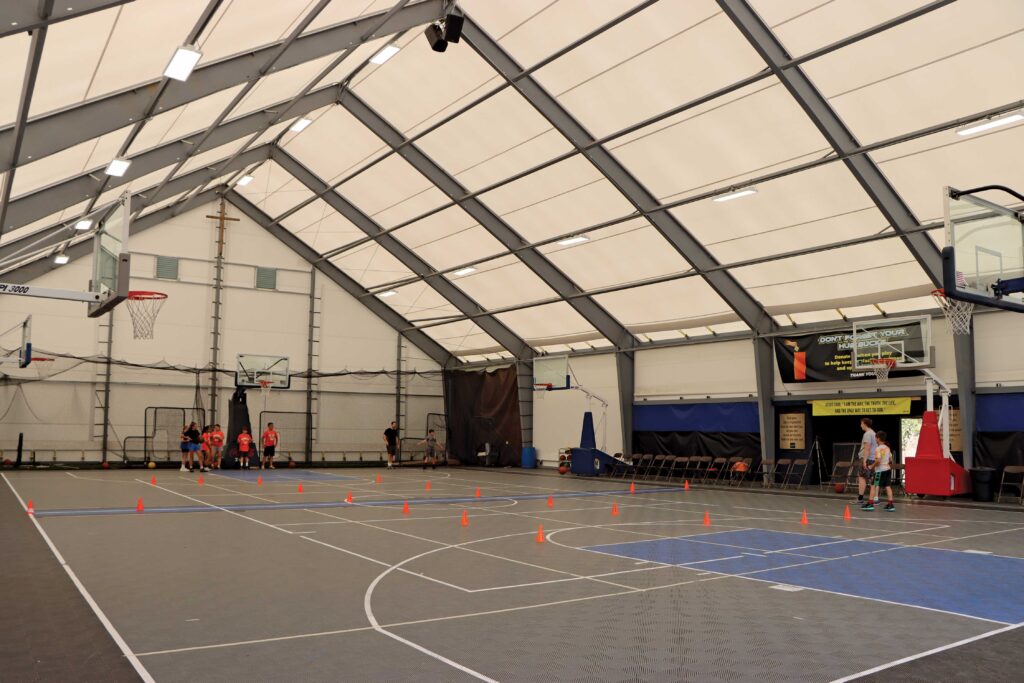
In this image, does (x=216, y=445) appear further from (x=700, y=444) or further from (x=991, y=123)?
(x=991, y=123)

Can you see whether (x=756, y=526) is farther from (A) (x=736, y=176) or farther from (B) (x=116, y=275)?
(B) (x=116, y=275)

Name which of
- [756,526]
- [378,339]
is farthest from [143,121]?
[378,339]

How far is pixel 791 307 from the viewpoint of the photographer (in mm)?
21281

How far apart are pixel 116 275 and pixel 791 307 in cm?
1670

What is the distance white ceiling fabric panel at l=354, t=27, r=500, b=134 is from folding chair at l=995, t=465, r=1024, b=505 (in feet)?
46.3

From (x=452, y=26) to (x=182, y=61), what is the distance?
17.1 feet

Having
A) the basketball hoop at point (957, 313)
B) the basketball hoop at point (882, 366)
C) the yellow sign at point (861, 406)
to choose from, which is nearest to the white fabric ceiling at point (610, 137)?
the basketball hoop at point (957, 313)

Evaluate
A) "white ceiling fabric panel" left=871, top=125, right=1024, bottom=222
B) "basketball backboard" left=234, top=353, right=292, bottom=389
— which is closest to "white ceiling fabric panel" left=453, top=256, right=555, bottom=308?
"basketball backboard" left=234, top=353, right=292, bottom=389

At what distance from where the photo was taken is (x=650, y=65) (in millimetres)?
16109

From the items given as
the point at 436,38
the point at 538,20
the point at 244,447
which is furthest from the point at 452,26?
the point at 244,447

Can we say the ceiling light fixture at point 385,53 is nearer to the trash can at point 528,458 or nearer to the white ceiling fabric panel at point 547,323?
the white ceiling fabric panel at point 547,323

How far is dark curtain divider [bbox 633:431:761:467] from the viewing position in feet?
74.2

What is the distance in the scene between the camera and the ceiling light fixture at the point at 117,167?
1464cm

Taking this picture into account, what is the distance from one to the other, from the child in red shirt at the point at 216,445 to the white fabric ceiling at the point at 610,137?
8.01m
